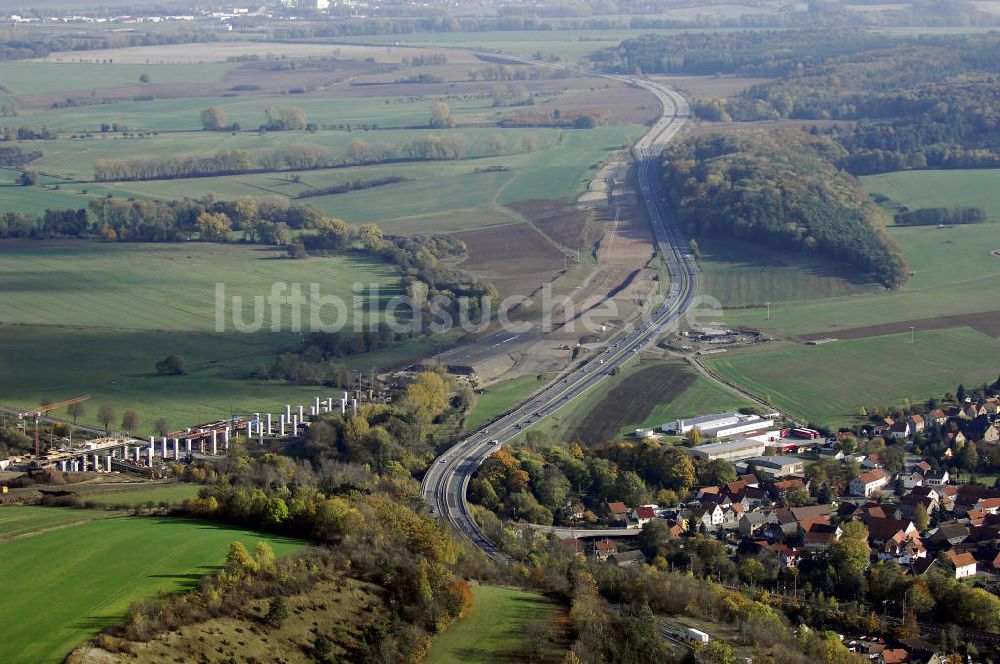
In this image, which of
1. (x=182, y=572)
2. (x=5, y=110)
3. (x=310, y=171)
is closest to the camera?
(x=182, y=572)

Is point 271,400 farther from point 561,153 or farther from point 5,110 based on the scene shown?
point 5,110

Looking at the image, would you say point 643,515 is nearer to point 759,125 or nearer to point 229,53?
point 759,125

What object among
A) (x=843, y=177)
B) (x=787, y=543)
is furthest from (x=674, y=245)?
(x=787, y=543)

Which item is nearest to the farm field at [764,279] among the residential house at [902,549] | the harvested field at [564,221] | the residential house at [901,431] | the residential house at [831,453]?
the harvested field at [564,221]

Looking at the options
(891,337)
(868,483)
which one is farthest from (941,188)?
(868,483)

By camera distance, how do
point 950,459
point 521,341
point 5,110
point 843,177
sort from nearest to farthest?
point 950,459 < point 521,341 < point 843,177 < point 5,110

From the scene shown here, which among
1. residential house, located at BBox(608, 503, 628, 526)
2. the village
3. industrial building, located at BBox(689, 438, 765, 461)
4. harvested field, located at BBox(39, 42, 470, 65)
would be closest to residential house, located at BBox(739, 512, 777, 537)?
the village

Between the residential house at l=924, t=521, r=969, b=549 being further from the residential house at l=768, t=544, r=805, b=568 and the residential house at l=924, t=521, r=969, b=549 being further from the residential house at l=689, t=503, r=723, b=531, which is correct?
the residential house at l=689, t=503, r=723, b=531
